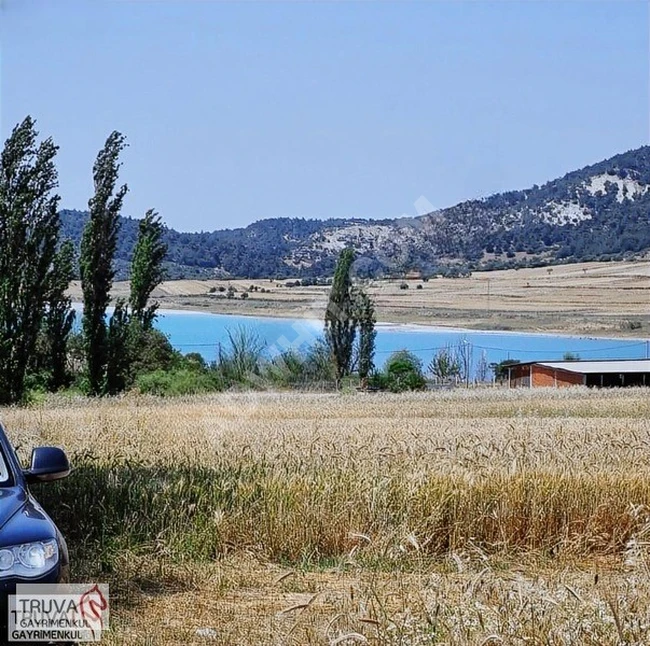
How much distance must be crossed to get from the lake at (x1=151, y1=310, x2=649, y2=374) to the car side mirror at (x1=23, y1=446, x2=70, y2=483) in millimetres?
52414

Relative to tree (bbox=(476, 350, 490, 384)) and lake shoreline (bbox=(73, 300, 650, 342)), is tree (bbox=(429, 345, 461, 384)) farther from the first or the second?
lake shoreline (bbox=(73, 300, 650, 342))

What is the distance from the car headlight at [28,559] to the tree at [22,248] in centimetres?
3789

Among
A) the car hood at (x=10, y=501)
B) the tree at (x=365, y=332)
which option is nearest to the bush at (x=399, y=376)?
the tree at (x=365, y=332)

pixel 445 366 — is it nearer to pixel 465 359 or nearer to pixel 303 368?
pixel 465 359

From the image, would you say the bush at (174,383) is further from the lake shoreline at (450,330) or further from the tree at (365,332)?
the lake shoreline at (450,330)

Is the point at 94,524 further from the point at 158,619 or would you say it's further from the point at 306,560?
the point at 158,619

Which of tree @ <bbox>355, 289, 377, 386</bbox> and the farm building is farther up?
tree @ <bbox>355, 289, 377, 386</bbox>

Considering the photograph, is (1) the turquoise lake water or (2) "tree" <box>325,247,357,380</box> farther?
(2) "tree" <box>325,247,357,380</box>

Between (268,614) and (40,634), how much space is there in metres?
1.89

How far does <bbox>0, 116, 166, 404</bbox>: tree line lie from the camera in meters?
43.2

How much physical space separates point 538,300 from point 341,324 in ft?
126

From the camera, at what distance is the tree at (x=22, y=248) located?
42.5 metres

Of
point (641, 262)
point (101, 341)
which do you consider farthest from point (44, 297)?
point (641, 262)

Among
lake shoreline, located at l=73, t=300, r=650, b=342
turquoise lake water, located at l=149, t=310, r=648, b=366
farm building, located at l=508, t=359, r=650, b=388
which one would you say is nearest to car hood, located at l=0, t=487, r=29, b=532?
turquoise lake water, located at l=149, t=310, r=648, b=366
